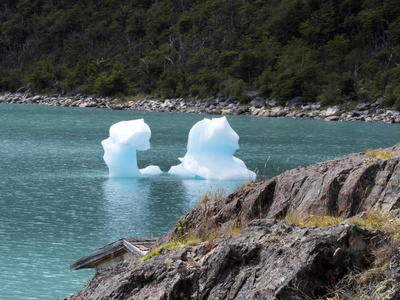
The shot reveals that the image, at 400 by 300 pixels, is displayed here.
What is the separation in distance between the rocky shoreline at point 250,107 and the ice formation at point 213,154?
39.8m

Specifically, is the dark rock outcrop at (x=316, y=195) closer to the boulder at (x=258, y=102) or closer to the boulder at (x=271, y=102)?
the boulder at (x=258, y=102)

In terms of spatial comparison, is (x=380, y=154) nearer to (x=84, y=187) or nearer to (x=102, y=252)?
(x=102, y=252)

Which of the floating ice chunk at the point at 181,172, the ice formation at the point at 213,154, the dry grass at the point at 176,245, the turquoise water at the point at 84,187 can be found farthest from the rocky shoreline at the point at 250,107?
the dry grass at the point at 176,245

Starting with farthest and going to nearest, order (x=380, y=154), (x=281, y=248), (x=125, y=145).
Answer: (x=125, y=145) → (x=380, y=154) → (x=281, y=248)

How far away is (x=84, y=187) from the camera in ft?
91.2

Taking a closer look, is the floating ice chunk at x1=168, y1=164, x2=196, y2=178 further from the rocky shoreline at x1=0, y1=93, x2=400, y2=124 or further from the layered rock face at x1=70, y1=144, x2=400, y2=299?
the rocky shoreline at x1=0, y1=93, x2=400, y2=124

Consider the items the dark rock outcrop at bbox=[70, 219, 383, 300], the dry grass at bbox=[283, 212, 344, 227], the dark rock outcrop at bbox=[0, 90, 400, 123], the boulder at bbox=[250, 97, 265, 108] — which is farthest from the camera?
the boulder at bbox=[250, 97, 265, 108]

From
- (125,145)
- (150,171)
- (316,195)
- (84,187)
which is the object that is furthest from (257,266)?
(150,171)

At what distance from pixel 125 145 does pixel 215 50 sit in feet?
253

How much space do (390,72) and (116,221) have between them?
216ft

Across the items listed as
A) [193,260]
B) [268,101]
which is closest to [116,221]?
[193,260]

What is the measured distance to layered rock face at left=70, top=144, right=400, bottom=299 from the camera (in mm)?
4875

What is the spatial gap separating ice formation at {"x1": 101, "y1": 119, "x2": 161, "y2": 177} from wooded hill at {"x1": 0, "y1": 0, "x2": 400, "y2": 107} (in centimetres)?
4672

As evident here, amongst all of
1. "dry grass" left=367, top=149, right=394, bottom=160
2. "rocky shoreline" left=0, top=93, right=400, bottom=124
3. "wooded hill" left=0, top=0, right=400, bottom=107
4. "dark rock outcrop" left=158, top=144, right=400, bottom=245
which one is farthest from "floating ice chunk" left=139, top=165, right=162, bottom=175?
"wooded hill" left=0, top=0, right=400, bottom=107
